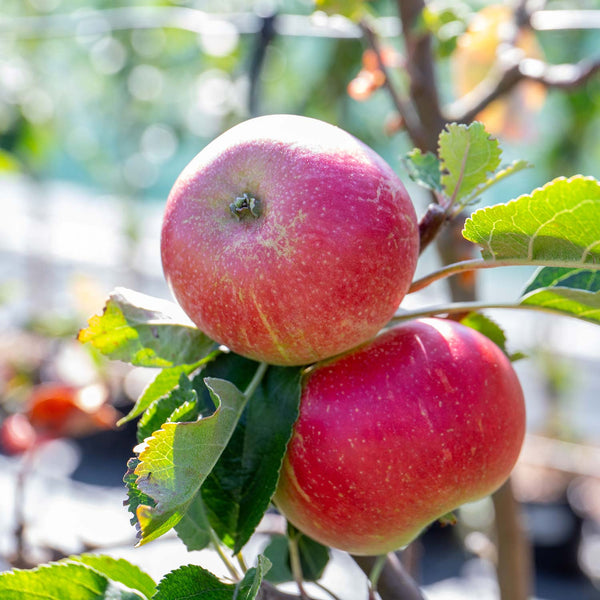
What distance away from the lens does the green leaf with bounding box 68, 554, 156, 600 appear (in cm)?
39

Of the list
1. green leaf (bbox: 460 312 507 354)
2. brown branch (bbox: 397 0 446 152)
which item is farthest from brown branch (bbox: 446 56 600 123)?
green leaf (bbox: 460 312 507 354)

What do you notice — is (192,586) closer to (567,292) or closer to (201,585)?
(201,585)

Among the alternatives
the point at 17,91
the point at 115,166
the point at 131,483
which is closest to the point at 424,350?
the point at 131,483

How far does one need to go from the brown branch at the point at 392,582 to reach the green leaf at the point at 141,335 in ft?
0.49

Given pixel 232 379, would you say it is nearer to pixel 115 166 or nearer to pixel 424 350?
pixel 424 350

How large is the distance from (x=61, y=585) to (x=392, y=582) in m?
0.17

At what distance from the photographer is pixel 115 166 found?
4859 mm

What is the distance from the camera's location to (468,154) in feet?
1.16

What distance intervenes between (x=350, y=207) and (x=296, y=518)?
160 mm

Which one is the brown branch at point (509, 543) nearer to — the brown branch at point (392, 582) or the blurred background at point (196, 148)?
the blurred background at point (196, 148)

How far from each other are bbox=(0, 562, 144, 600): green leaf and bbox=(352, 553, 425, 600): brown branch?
121 millimetres

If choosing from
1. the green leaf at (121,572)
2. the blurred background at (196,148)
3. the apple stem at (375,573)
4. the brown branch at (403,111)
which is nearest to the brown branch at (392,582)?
the apple stem at (375,573)

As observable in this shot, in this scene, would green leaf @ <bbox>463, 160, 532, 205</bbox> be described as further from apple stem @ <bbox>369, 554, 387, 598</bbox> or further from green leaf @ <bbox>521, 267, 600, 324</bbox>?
apple stem @ <bbox>369, 554, 387, 598</bbox>

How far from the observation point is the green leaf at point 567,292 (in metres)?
0.35
